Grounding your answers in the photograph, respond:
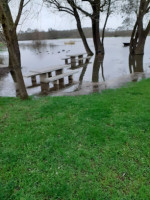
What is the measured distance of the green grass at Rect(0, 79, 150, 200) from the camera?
79.9 inches

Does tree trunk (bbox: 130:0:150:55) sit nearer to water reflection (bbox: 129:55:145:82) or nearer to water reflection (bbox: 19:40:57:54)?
water reflection (bbox: 129:55:145:82)

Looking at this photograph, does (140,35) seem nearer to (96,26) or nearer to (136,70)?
(96,26)

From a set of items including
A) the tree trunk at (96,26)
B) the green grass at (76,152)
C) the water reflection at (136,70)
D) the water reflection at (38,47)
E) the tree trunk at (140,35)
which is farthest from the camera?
the water reflection at (38,47)

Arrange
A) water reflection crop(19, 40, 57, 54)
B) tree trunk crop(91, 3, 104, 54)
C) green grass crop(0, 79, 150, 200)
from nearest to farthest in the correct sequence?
green grass crop(0, 79, 150, 200) < tree trunk crop(91, 3, 104, 54) < water reflection crop(19, 40, 57, 54)

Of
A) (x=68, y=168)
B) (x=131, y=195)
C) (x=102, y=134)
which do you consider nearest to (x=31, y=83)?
(x=102, y=134)

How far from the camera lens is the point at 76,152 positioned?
2.59 metres

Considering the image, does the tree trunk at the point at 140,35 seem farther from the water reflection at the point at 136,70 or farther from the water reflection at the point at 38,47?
the water reflection at the point at 38,47

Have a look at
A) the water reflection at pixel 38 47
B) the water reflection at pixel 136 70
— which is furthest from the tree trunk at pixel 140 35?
the water reflection at pixel 38 47

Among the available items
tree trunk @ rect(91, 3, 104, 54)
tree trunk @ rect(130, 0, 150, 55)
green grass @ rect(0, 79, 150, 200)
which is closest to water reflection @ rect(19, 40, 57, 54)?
tree trunk @ rect(91, 3, 104, 54)

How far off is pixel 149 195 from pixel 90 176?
0.67m

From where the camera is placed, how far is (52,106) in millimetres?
4289

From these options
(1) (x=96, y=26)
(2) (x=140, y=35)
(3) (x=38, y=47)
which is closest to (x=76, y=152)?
(2) (x=140, y=35)

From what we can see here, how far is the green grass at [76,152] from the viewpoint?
2.03 metres

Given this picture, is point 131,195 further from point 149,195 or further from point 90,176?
point 90,176
